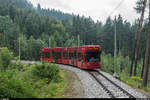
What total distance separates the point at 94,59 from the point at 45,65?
23.1ft

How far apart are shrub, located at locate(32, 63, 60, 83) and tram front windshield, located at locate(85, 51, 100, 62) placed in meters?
5.62

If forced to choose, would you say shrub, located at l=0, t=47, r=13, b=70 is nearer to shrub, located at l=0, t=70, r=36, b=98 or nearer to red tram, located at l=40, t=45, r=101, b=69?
red tram, located at l=40, t=45, r=101, b=69

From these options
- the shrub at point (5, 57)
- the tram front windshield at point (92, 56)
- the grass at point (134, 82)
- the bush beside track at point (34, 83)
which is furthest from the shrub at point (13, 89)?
the shrub at point (5, 57)

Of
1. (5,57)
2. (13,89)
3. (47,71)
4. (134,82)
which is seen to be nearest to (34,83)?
(47,71)

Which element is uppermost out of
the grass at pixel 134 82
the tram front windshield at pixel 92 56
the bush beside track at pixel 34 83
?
the tram front windshield at pixel 92 56

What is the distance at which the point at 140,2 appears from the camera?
29594mm

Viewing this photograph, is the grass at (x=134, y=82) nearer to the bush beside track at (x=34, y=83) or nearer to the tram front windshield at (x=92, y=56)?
the tram front windshield at (x=92, y=56)

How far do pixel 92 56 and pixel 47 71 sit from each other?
7.13 metres

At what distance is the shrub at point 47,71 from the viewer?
19344 millimetres

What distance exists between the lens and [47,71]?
19.6m

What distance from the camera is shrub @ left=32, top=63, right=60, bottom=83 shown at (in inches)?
762

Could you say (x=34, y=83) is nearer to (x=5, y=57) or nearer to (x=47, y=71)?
(x=47, y=71)

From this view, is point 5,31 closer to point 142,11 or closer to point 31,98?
point 142,11

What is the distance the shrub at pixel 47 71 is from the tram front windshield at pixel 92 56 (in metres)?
5.62
